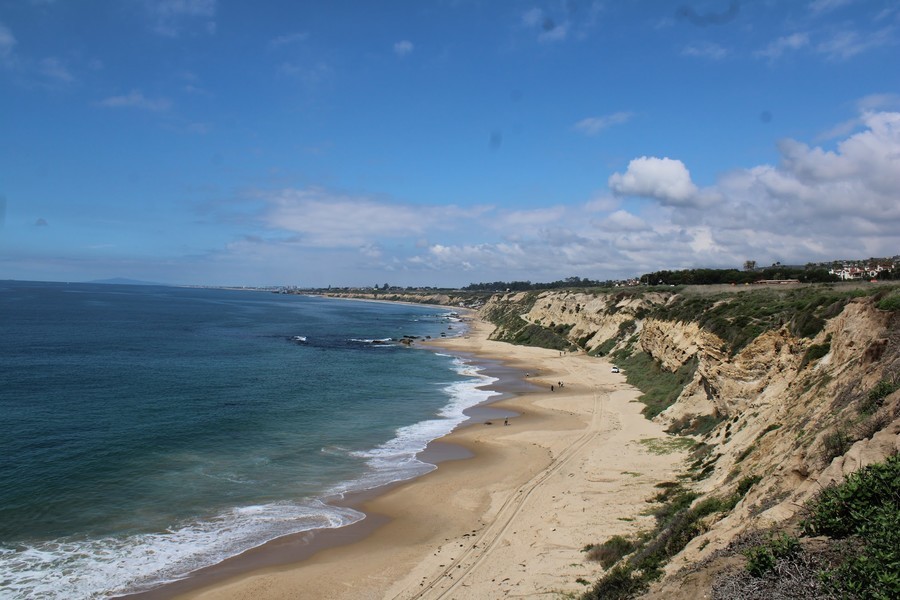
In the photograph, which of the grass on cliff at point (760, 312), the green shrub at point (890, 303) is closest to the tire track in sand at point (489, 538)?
the grass on cliff at point (760, 312)

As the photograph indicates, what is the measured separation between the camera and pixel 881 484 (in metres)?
8.07

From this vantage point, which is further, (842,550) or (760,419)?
(760,419)

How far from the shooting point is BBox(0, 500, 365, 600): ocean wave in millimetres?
15773

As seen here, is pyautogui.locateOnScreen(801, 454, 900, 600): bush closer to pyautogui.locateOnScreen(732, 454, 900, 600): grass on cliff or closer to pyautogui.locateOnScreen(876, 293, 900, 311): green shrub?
pyautogui.locateOnScreen(732, 454, 900, 600): grass on cliff

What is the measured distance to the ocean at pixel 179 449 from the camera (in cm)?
1792

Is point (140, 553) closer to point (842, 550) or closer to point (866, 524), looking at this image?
point (842, 550)

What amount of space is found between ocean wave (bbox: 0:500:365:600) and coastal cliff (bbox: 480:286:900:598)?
39.9 ft

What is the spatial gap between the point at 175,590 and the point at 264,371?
39.1 m

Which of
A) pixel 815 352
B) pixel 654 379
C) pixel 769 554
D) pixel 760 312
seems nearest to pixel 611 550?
pixel 769 554

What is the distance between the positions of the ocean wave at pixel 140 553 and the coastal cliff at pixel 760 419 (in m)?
12.1

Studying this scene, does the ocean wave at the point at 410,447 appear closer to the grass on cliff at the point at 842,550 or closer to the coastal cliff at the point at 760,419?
the coastal cliff at the point at 760,419

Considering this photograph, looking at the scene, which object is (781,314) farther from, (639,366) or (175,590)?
(175,590)

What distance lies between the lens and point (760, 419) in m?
19.9

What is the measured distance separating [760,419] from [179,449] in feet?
88.7
